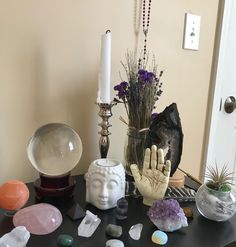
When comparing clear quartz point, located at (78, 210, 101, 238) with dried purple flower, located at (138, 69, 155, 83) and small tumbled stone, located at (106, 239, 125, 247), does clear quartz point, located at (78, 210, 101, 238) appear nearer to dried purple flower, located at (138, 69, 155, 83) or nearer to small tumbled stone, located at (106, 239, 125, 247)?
small tumbled stone, located at (106, 239, 125, 247)

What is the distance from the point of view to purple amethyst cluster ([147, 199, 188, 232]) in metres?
0.62

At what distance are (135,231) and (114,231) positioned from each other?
46mm

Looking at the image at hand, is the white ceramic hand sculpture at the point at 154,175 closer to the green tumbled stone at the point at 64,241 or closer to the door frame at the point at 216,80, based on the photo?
the green tumbled stone at the point at 64,241

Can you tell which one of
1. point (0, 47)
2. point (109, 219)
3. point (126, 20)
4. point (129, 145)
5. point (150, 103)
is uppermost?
point (126, 20)

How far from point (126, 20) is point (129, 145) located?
0.42 metres

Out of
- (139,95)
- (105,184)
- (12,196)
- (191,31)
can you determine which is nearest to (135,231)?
(105,184)

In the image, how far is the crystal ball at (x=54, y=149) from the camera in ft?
2.45

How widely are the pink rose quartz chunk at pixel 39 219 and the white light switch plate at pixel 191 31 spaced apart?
2.69ft

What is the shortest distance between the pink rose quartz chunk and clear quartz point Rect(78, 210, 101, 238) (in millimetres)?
53

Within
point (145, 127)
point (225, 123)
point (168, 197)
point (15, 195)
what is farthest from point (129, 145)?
point (225, 123)

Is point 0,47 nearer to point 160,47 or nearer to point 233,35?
point 160,47

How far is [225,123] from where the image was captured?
142cm

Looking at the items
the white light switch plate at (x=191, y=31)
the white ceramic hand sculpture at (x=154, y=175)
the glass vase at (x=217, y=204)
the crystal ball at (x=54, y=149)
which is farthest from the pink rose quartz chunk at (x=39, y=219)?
the white light switch plate at (x=191, y=31)

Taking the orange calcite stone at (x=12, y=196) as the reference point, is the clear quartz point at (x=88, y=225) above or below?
below
